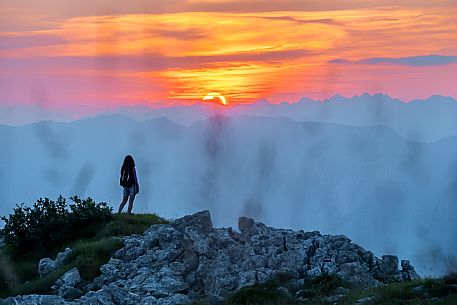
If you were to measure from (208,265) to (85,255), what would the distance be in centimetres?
467

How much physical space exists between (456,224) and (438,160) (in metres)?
43.6

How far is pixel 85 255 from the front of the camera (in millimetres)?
27719

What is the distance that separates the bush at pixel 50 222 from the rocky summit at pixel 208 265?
11.3ft

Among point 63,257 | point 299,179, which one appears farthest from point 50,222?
point 299,179

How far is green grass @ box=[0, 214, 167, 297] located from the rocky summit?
48 centimetres

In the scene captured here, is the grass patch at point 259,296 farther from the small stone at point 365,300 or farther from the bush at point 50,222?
the bush at point 50,222

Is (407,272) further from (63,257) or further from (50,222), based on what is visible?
(50,222)

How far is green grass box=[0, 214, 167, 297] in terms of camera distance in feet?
87.9

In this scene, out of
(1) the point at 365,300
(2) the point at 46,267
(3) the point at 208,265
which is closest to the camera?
(1) the point at 365,300

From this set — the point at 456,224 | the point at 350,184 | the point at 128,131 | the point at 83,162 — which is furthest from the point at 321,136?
the point at 456,224

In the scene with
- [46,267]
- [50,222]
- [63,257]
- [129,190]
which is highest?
[129,190]

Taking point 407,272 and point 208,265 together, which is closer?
point 208,265

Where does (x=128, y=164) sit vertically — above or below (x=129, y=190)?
above

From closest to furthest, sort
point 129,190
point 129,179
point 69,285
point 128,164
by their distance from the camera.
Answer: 1. point 69,285
2. point 128,164
3. point 129,179
4. point 129,190
